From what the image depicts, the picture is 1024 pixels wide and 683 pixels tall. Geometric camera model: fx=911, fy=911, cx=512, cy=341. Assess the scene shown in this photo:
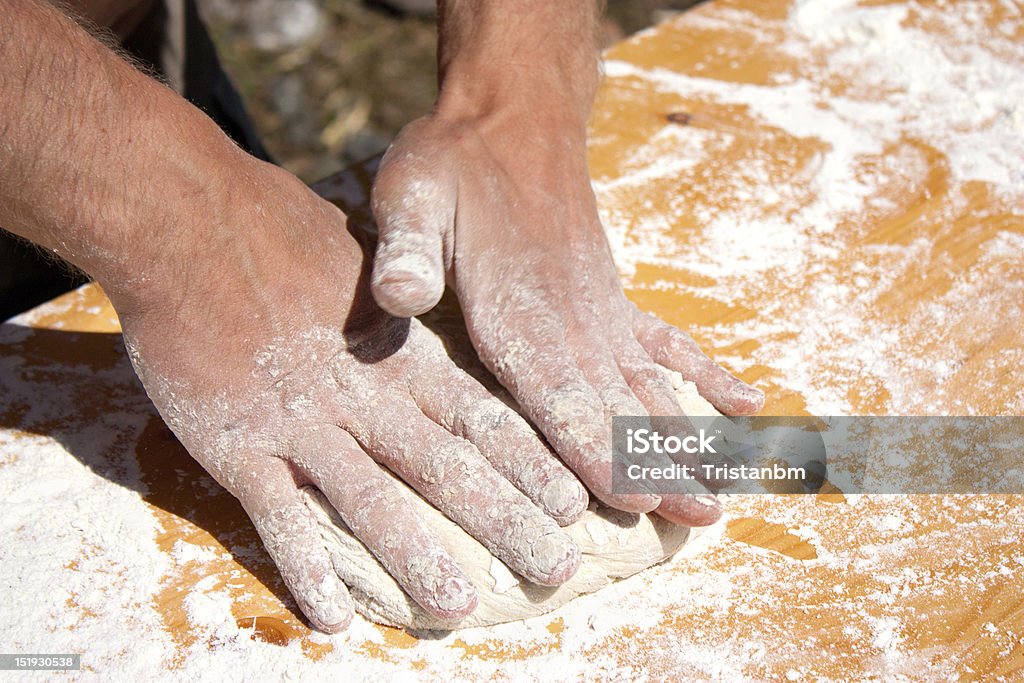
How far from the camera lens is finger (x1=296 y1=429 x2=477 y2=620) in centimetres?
130

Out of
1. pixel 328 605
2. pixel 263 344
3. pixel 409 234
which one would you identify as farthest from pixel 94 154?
pixel 328 605

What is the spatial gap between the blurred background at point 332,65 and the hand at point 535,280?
2.65 m

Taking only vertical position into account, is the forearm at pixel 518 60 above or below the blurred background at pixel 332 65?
above

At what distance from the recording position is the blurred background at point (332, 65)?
4363mm

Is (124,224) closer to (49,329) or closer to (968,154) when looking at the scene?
(49,329)

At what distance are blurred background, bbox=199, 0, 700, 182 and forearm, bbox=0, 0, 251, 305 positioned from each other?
277 centimetres

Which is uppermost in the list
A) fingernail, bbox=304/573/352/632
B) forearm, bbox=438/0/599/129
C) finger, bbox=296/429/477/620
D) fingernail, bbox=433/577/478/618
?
forearm, bbox=438/0/599/129

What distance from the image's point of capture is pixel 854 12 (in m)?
2.77

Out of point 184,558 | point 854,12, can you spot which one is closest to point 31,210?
point 184,558

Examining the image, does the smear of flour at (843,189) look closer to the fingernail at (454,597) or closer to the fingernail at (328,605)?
the fingernail at (454,597)

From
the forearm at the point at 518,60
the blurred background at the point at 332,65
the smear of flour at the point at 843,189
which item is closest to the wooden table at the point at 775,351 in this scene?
the smear of flour at the point at 843,189

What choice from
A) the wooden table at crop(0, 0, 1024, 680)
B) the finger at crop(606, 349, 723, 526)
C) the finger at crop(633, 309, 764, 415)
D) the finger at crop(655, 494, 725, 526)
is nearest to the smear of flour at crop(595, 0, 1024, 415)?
the wooden table at crop(0, 0, 1024, 680)

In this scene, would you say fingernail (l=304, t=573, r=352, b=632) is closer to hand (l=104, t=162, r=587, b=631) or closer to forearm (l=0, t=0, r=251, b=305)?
hand (l=104, t=162, r=587, b=631)

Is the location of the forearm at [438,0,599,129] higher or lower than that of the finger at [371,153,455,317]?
higher
